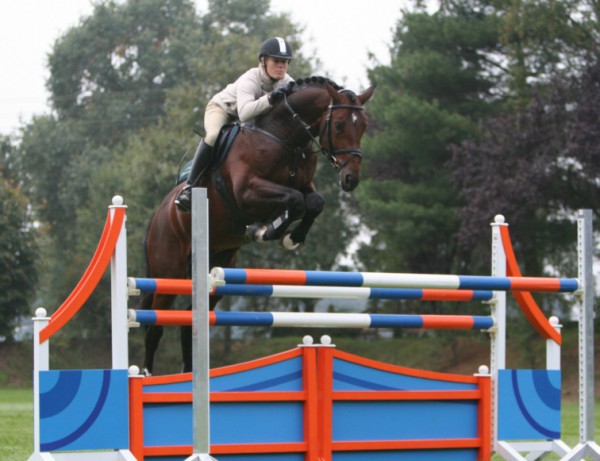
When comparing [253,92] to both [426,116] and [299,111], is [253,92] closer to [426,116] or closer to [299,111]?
[299,111]

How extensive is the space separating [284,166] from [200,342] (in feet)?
7.39

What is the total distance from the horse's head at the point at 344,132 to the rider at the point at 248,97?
47 cm

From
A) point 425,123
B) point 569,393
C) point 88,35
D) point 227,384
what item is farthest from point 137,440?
point 88,35

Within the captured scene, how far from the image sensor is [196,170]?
22.4 feet

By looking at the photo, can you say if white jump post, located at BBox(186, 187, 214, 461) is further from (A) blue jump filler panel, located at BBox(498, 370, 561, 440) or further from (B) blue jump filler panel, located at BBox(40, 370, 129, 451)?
(A) blue jump filler panel, located at BBox(498, 370, 561, 440)

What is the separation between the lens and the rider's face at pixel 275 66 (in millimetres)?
6562

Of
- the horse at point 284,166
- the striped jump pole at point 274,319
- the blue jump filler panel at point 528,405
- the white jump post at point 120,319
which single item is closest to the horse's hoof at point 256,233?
the horse at point 284,166

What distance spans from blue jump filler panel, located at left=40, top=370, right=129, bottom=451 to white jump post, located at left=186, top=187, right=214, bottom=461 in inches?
17.4

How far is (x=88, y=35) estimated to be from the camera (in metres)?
42.1

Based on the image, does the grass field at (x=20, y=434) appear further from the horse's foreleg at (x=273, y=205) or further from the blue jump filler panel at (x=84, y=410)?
the blue jump filler panel at (x=84, y=410)

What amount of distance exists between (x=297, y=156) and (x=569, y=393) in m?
16.6

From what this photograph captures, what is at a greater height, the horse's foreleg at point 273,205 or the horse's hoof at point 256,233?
the horse's foreleg at point 273,205

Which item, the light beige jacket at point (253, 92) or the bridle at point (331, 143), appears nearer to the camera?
the bridle at point (331, 143)

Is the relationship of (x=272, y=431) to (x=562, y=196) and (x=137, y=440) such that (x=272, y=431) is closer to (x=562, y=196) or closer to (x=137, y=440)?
(x=137, y=440)
